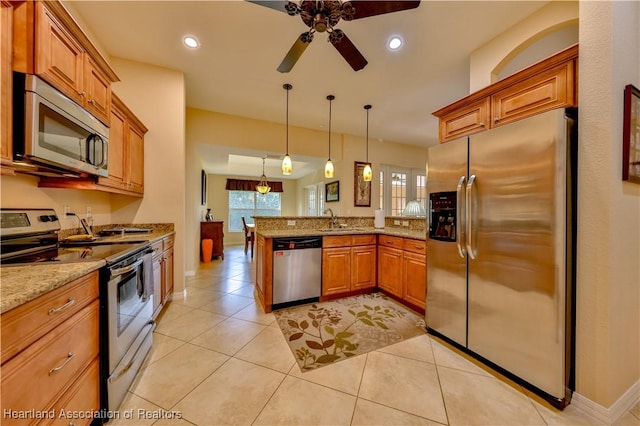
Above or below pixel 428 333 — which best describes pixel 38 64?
above

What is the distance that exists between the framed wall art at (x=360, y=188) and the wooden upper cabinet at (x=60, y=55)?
4.23 metres

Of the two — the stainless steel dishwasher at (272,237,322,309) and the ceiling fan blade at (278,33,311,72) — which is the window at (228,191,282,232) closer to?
the stainless steel dishwasher at (272,237,322,309)

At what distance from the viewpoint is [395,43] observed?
2465 millimetres

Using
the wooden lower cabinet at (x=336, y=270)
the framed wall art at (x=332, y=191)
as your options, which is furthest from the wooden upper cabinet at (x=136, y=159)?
the framed wall art at (x=332, y=191)

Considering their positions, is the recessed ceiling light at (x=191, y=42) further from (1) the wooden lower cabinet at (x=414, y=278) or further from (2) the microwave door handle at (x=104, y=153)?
(1) the wooden lower cabinet at (x=414, y=278)

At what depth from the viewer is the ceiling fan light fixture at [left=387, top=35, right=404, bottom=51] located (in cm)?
240

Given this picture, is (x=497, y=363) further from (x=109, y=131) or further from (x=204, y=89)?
(x=204, y=89)

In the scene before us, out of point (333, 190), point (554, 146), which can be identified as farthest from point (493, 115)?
point (333, 190)

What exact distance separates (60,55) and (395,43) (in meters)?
2.69

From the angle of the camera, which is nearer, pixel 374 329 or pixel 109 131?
pixel 109 131

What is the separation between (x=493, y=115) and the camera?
76.0 inches

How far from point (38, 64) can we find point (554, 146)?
2915 millimetres

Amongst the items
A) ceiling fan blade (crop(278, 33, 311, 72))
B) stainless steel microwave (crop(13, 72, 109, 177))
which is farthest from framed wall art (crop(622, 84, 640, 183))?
stainless steel microwave (crop(13, 72, 109, 177))

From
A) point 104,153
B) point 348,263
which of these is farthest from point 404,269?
point 104,153
